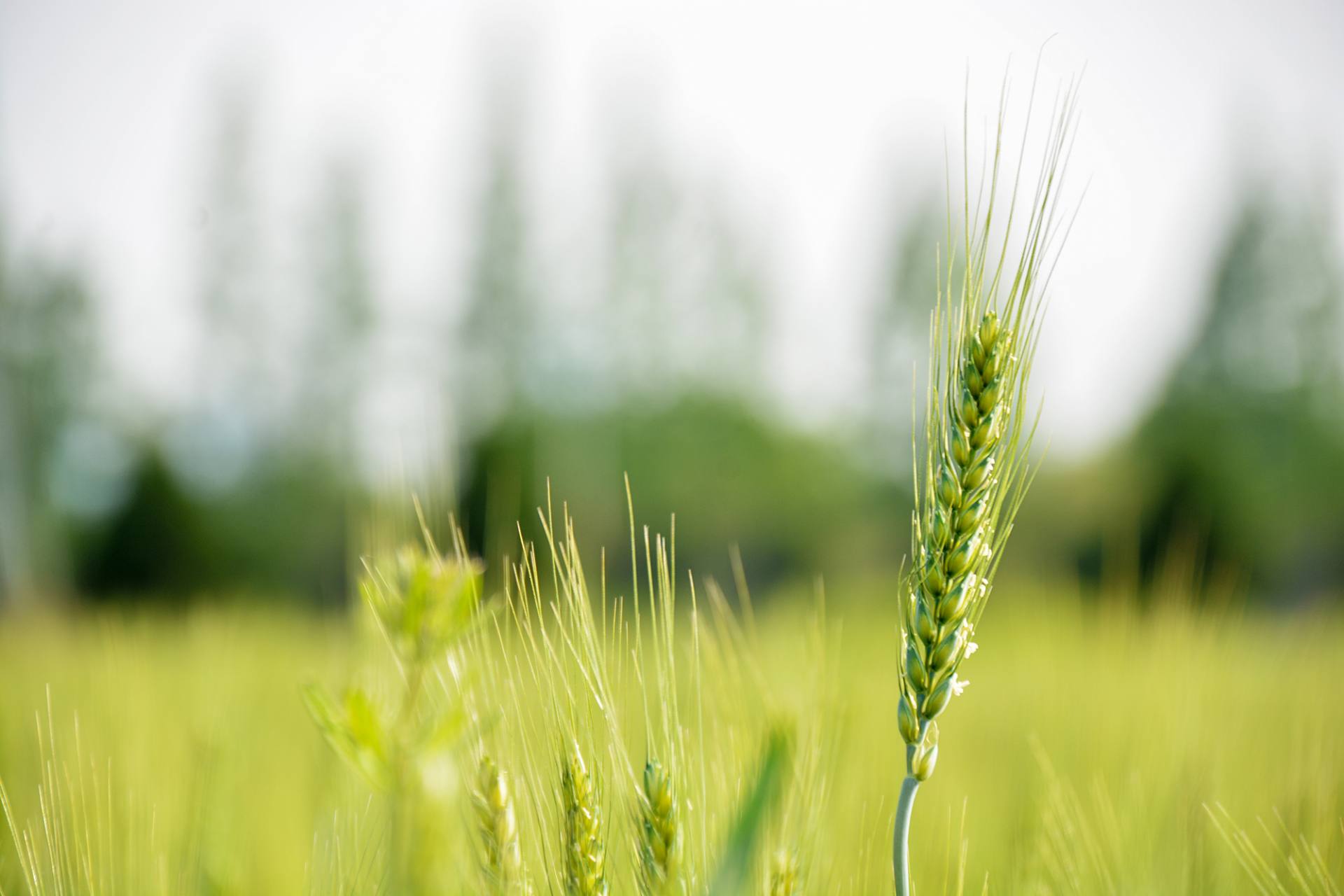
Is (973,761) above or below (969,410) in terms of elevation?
below

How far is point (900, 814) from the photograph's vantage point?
2.21ft

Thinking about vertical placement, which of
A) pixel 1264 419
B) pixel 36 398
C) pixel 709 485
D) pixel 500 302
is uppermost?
pixel 500 302

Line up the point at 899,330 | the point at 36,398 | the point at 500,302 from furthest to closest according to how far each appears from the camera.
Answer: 1. the point at 899,330
2. the point at 500,302
3. the point at 36,398

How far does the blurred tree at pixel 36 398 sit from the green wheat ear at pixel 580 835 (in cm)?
1553

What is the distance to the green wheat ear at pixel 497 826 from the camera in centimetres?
71

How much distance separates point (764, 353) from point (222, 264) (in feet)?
41.2

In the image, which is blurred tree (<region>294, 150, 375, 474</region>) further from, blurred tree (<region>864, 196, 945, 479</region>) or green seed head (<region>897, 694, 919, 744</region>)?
green seed head (<region>897, 694, 919, 744</region>)

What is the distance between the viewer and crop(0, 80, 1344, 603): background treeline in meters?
14.8

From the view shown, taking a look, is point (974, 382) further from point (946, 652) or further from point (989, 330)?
point (946, 652)

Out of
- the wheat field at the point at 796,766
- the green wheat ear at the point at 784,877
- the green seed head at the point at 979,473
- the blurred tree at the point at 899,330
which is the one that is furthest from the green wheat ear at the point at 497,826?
the blurred tree at the point at 899,330

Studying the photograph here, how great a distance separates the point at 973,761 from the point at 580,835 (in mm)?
3175

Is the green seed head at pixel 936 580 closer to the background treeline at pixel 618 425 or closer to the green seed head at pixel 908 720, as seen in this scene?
the green seed head at pixel 908 720

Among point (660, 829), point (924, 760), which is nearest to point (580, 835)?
point (660, 829)

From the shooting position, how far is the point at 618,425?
16.7 metres
